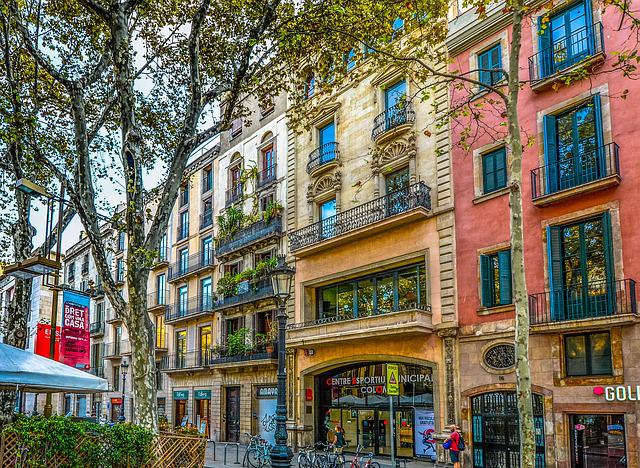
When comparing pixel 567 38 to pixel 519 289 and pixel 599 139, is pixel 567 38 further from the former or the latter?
pixel 519 289

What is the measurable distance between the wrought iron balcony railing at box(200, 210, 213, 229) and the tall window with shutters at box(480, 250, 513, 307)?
2004 centimetres

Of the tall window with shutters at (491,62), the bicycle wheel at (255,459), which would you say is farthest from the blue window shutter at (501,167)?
the bicycle wheel at (255,459)

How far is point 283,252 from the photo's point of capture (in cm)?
3011

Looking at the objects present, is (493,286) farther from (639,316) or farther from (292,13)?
(292,13)

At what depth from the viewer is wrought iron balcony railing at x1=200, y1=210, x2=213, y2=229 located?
37.5 m

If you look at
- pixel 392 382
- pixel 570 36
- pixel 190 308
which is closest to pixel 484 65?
pixel 570 36

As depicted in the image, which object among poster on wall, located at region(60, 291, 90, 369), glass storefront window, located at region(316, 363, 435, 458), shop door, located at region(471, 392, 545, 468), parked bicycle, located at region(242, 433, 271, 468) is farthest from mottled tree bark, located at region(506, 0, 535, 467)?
parked bicycle, located at region(242, 433, 271, 468)

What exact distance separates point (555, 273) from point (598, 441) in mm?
4570

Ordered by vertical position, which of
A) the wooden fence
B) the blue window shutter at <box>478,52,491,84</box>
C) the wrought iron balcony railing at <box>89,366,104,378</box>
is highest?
the blue window shutter at <box>478,52,491,84</box>

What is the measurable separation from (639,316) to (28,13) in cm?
1728

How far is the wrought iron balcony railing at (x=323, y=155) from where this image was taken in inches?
1092

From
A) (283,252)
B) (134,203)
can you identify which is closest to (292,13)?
(134,203)

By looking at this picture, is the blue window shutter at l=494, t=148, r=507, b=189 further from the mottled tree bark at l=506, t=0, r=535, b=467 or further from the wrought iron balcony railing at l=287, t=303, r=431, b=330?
the mottled tree bark at l=506, t=0, r=535, b=467

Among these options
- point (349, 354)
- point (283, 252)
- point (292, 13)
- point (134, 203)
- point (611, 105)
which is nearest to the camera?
point (134, 203)
